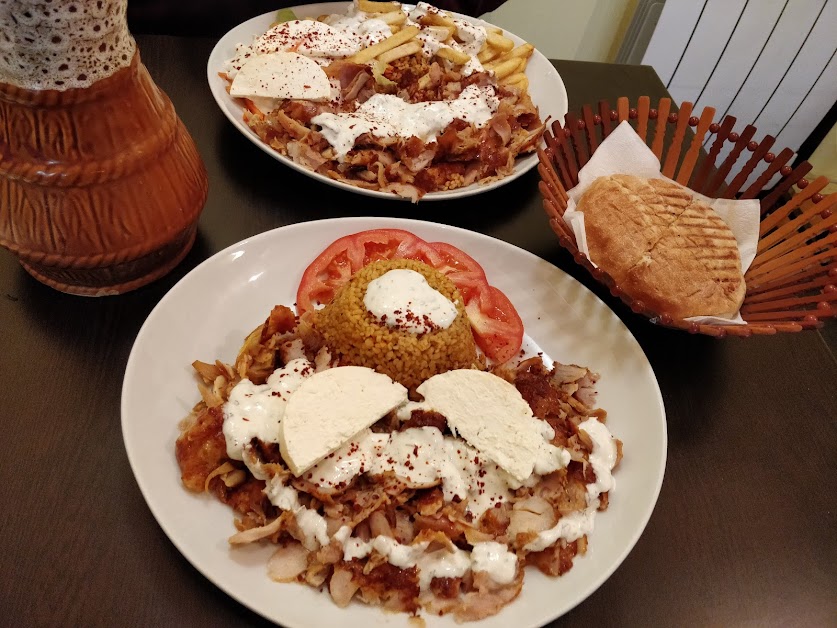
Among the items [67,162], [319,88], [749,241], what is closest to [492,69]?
[319,88]

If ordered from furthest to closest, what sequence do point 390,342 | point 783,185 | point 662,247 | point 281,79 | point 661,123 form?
point 281,79, point 661,123, point 783,185, point 662,247, point 390,342

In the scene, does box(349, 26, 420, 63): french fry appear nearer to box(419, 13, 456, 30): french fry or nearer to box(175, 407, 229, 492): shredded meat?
box(419, 13, 456, 30): french fry

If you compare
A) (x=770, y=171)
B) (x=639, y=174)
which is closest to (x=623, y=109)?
(x=639, y=174)

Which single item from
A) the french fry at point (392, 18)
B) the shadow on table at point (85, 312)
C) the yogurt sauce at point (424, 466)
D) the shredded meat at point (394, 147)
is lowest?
the shadow on table at point (85, 312)

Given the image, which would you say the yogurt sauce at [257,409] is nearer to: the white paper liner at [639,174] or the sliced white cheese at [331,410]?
the sliced white cheese at [331,410]

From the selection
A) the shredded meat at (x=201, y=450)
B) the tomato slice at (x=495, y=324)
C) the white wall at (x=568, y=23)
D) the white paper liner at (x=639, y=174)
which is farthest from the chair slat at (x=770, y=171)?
the white wall at (x=568, y=23)

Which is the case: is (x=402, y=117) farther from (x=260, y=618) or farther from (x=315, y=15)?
(x=260, y=618)

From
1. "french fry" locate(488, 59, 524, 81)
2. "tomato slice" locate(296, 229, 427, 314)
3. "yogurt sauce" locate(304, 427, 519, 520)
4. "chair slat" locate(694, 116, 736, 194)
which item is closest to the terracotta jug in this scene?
"tomato slice" locate(296, 229, 427, 314)
